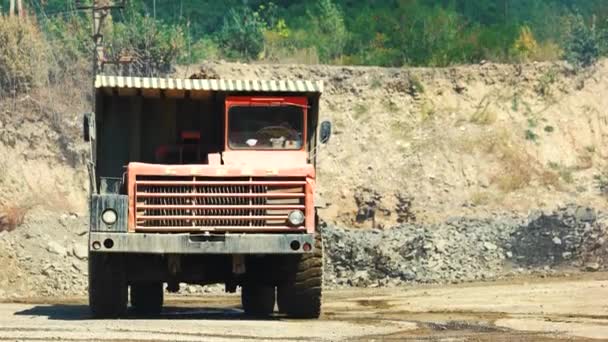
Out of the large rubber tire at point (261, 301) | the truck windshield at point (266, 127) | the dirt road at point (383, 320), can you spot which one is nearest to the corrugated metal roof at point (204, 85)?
the truck windshield at point (266, 127)

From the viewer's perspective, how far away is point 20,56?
158ft

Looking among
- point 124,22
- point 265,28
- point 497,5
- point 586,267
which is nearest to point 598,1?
point 497,5

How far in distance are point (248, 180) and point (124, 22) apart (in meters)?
34.1

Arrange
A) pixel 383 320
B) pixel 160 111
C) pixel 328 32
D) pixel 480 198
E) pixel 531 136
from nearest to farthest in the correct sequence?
pixel 383 320, pixel 160 111, pixel 480 198, pixel 531 136, pixel 328 32

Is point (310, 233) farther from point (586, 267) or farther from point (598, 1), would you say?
point (598, 1)

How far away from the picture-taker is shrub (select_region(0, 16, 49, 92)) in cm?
4772

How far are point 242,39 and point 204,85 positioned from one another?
31.6 metres

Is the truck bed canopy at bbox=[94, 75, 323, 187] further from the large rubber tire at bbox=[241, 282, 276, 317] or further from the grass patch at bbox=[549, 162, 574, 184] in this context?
the grass patch at bbox=[549, 162, 574, 184]

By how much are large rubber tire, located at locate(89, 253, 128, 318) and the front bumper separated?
0.98 metres

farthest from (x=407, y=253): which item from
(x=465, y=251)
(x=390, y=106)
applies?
(x=390, y=106)

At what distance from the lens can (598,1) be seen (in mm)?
56781

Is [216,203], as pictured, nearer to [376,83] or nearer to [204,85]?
[204,85]

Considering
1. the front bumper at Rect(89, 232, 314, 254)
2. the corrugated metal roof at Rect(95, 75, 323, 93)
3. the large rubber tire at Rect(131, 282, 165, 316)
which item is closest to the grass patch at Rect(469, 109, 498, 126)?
the large rubber tire at Rect(131, 282, 165, 316)

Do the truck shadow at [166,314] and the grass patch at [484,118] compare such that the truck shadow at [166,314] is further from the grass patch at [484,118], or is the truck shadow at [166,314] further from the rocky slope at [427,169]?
the grass patch at [484,118]
